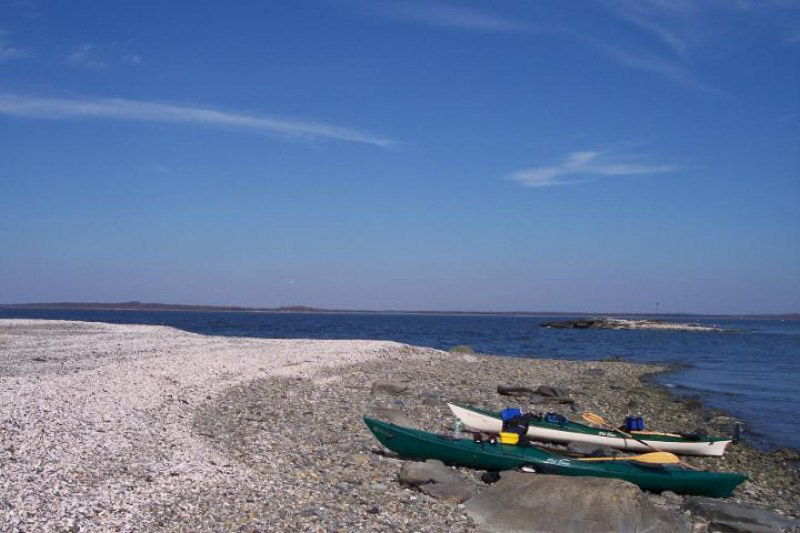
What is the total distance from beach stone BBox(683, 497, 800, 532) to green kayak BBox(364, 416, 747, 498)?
0.64 meters

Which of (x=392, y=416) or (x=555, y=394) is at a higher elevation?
(x=392, y=416)

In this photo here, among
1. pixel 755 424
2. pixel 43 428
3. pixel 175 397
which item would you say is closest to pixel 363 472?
pixel 43 428

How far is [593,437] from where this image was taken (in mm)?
15383

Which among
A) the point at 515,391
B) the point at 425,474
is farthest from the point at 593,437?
the point at 515,391

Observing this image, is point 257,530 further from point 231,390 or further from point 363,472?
point 231,390

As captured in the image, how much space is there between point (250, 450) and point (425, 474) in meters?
3.26

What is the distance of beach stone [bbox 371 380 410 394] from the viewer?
21500 mm

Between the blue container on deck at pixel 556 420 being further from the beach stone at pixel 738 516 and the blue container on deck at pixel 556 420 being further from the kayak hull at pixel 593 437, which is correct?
the beach stone at pixel 738 516

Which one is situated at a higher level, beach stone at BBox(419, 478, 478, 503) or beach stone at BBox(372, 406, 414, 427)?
beach stone at BBox(372, 406, 414, 427)

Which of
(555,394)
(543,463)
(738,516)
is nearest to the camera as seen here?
(738,516)

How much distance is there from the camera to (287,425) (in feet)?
50.0

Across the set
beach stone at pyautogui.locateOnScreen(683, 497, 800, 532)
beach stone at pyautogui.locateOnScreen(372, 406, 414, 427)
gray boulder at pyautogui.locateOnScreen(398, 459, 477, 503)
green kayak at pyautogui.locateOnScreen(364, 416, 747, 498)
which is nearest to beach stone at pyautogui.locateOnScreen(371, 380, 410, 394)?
beach stone at pyautogui.locateOnScreen(372, 406, 414, 427)

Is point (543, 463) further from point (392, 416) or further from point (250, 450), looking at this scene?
point (392, 416)

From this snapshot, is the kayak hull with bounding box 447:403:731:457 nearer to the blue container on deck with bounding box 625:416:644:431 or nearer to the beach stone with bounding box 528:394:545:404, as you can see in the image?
the blue container on deck with bounding box 625:416:644:431
